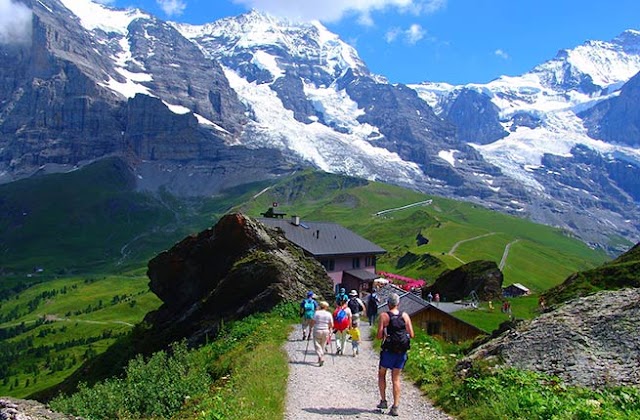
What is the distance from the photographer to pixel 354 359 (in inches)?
980

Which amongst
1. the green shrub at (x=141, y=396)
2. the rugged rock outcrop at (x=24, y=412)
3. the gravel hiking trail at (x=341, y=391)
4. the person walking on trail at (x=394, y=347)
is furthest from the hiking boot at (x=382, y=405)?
the rugged rock outcrop at (x=24, y=412)

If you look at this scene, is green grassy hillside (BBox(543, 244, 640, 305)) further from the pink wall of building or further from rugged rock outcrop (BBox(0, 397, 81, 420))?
rugged rock outcrop (BBox(0, 397, 81, 420))

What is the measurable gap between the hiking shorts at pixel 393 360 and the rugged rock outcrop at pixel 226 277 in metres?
→ 18.0

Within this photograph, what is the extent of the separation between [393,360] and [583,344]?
18.8 ft

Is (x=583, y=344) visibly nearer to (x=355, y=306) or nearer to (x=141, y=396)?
(x=355, y=306)

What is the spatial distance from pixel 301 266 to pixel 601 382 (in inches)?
1025

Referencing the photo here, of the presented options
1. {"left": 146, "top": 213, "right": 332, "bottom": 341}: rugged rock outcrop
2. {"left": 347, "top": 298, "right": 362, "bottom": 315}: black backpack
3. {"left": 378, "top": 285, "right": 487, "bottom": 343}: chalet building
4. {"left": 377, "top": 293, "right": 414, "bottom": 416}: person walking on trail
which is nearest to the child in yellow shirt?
{"left": 347, "top": 298, "right": 362, "bottom": 315}: black backpack

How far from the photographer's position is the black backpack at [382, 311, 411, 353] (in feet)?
54.2

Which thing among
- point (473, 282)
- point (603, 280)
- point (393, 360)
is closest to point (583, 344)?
point (393, 360)

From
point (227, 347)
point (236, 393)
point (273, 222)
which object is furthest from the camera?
point (273, 222)

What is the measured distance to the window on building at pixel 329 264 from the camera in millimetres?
70188

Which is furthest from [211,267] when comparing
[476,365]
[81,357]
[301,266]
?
[81,357]

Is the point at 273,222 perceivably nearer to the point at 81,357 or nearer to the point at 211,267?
the point at 211,267

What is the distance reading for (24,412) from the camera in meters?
15.5
